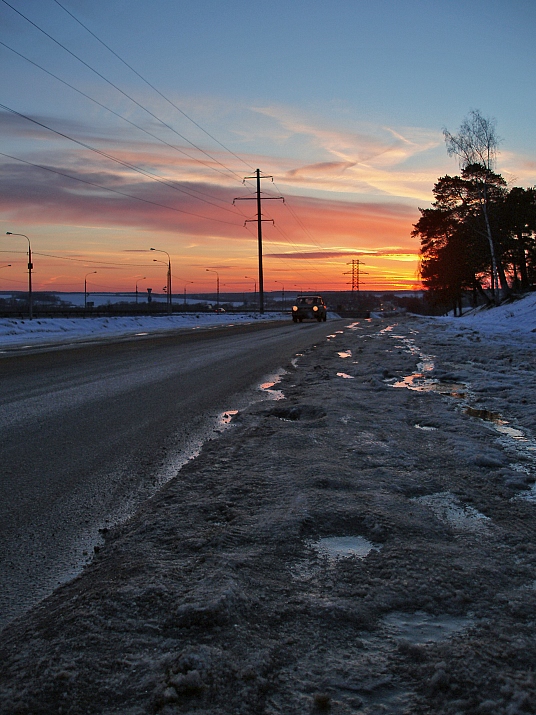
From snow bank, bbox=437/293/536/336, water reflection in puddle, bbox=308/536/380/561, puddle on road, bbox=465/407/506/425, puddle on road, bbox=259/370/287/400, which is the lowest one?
water reflection in puddle, bbox=308/536/380/561

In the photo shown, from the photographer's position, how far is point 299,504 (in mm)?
3244

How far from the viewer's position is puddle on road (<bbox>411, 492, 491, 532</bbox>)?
301 cm

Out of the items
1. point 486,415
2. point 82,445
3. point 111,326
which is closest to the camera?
point 82,445

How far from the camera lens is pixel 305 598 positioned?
2197 mm

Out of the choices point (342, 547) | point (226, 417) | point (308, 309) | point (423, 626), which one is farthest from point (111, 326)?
point (423, 626)

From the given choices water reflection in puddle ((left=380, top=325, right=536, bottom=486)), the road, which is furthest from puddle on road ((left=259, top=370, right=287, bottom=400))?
water reflection in puddle ((left=380, top=325, right=536, bottom=486))

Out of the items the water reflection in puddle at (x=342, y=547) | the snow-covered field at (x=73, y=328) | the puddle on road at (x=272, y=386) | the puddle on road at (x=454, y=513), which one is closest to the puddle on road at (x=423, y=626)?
the water reflection in puddle at (x=342, y=547)

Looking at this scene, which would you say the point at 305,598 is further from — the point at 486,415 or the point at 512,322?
the point at 512,322

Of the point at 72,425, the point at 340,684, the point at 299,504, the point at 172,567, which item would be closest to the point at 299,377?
the point at 72,425

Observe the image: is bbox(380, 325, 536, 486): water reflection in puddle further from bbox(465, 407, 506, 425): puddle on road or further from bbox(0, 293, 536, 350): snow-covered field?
bbox(0, 293, 536, 350): snow-covered field

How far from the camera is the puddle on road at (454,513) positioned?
3009 millimetres

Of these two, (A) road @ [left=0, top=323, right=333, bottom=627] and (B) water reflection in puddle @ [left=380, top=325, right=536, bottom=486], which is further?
(B) water reflection in puddle @ [left=380, top=325, right=536, bottom=486]

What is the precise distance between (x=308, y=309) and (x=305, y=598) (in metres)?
41.3

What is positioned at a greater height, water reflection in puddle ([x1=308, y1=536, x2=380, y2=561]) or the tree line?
the tree line
